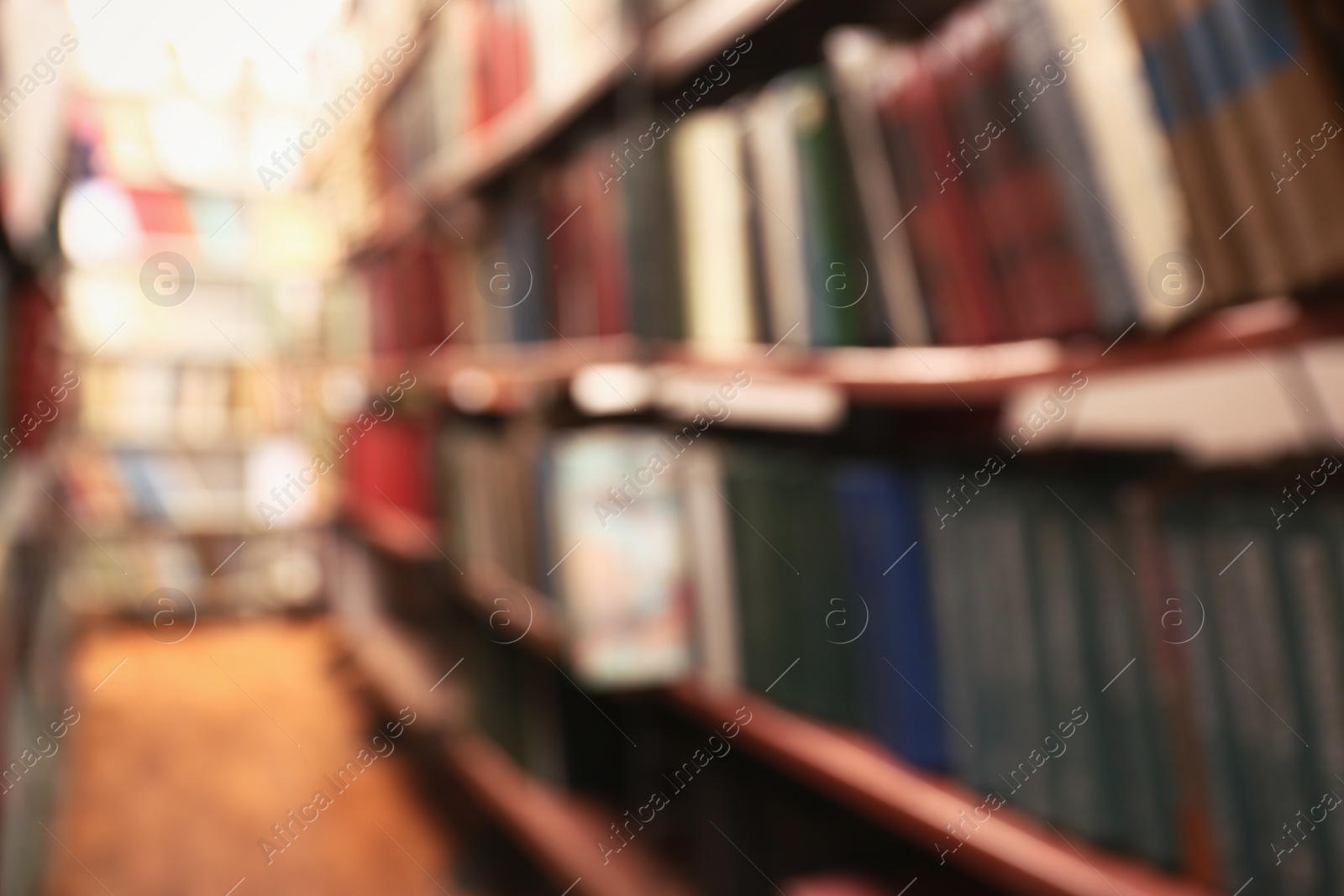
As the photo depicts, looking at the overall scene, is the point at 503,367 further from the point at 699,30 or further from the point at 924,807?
the point at 924,807

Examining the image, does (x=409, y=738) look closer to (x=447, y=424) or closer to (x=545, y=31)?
(x=447, y=424)

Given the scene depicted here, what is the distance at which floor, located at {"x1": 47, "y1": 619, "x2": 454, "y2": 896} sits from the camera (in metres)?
1.87

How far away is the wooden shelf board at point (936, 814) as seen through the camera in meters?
0.69

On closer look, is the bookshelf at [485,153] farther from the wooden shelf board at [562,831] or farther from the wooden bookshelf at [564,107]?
the wooden shelf board at [562,831]

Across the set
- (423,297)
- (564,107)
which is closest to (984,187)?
(564,107)

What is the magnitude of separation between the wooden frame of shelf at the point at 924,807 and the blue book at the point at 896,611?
0.04 m

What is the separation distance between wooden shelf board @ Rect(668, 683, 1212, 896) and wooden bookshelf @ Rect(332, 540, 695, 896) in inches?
15.2

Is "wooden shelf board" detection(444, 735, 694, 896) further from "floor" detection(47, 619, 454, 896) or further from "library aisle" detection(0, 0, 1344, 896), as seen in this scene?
"floor" detection(47, 619, 454, 896)

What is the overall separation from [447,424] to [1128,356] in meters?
1.75

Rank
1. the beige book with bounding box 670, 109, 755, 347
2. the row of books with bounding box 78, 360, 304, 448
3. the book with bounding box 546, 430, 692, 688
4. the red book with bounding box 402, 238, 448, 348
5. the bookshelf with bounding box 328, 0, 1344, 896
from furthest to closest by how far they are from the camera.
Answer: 1. the row of books with bounding box 78, 360, 304, 448
2. the red book with bounding box 402, 238, 448, 348
3. the book with bounding box 546, 430, 692, 688
4. the beige book with bounding box 670, 109, 755, 347
5. the bookshelf with bounding box 328, 0, 1344, 896

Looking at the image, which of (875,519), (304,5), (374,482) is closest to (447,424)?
(374,482)

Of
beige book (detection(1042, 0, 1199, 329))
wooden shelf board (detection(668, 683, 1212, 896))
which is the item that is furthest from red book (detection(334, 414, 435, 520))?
beige book (detection(1042, 0, 1199, 329))

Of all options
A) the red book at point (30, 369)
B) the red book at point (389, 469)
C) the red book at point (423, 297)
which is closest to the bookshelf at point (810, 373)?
the red book at point (423, 297)

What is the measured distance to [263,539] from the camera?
414 centimetres
